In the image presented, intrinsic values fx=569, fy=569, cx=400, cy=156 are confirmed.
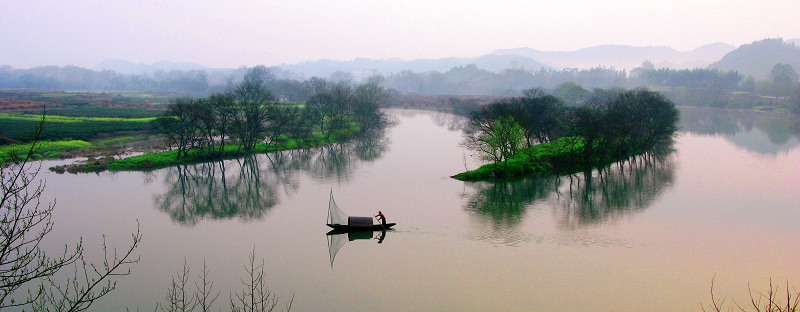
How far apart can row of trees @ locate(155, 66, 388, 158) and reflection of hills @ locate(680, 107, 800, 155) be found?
39257 millimetres

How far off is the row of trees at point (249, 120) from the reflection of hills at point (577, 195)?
23380 millimetres

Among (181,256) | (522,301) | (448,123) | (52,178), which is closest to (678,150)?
(448,123)

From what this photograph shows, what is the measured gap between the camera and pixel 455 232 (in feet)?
79.8

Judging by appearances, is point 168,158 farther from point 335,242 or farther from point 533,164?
point 533,164

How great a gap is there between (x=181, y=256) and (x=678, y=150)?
143ft

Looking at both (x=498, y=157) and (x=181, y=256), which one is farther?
(x=498, y=157)

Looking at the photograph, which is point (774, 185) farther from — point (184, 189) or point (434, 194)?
point (184, 189)

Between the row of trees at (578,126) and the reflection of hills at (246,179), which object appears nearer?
the reflection of hills at (246,179)

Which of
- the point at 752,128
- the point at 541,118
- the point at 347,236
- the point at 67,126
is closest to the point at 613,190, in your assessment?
the point at 541,118

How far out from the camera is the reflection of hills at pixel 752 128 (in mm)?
54562

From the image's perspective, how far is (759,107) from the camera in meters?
105

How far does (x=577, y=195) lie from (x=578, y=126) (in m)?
10.7

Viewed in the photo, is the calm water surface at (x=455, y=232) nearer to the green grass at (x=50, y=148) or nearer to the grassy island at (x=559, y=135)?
the grassy island at (x=559, y=135)

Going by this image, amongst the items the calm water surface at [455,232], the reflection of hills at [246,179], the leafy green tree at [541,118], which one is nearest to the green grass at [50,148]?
the calm water surface at [455,232]
